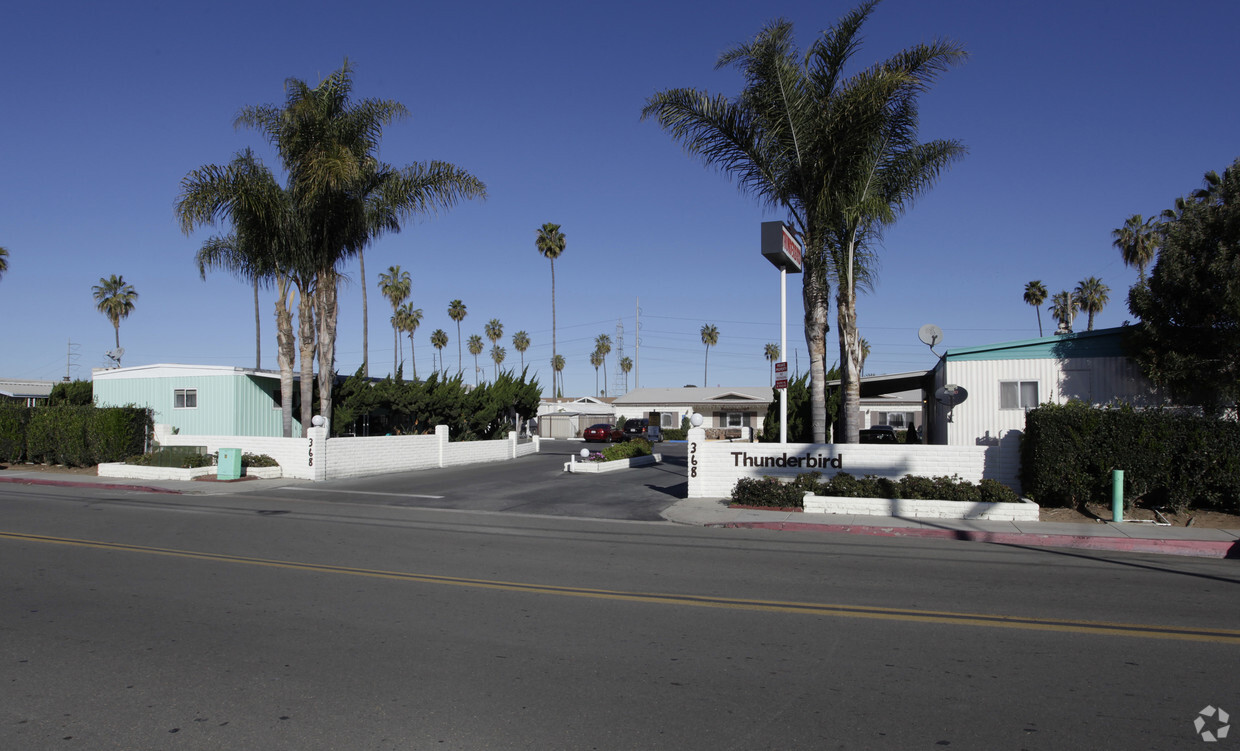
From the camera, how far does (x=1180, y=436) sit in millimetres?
14719

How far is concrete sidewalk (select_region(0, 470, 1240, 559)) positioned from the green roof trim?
578cm

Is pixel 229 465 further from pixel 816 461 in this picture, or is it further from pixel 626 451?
pixel 816 461

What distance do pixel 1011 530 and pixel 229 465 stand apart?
67.3 feet

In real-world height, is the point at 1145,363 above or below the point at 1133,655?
above

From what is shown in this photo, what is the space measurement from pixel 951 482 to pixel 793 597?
9066 mm

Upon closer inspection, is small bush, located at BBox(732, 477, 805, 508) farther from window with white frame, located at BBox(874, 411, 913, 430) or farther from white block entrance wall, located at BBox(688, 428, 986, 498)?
window with white frame, located at BBox(874, 411, 913, 430)

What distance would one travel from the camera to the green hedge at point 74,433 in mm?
26750

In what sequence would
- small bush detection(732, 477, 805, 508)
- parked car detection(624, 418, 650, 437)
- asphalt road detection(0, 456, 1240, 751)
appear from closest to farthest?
1. asphalt road detection(0, 456, 1240, 751)
2. small bush detection(732, 477, 805, 508)
3. parked car detection(624, 418, 650, 437)

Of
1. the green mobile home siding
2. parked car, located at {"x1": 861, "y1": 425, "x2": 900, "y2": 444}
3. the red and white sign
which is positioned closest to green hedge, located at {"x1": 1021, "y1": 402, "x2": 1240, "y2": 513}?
the red and white sign

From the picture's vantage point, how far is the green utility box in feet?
77.9

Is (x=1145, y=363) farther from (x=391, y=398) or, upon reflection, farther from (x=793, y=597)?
(x=391, y=398)

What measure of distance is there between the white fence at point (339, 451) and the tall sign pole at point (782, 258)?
14.1m

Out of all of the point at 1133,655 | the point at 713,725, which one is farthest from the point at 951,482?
the point at 713,725

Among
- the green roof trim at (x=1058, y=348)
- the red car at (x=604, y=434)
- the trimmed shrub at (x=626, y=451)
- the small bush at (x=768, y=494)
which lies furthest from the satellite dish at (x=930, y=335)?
the red car at (x=604, y=434)
